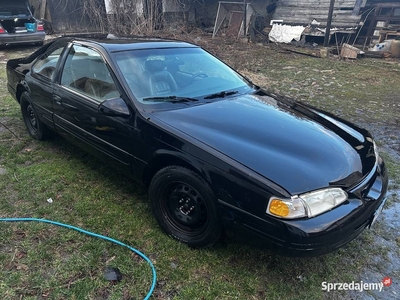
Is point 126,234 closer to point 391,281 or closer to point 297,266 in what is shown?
point 297,266

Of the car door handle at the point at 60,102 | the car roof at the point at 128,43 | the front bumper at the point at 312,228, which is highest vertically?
the car roof at the point at 128,43

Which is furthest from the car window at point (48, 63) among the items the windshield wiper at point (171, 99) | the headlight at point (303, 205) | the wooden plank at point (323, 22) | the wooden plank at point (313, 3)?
the wooden plank at point (313, 3)

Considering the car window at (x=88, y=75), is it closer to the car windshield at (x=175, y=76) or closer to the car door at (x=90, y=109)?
the car door at (x=90, y=109)

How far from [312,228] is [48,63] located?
11.4ft

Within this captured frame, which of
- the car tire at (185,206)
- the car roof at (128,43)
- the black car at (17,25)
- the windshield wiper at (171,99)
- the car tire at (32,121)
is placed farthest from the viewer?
the black car at (17,25)

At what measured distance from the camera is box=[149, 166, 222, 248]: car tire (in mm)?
2314

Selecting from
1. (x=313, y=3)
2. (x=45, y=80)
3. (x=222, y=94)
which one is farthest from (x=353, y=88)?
(x=313, y=3)

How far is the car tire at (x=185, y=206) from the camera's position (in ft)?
7.59

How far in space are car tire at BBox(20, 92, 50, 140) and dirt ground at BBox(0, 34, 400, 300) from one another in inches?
115

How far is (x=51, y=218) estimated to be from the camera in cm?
287

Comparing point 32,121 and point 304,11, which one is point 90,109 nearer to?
point 32,121

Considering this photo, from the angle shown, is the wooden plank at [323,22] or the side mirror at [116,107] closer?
the side mirror at [116,107]

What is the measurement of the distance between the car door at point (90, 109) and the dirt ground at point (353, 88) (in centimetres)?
217

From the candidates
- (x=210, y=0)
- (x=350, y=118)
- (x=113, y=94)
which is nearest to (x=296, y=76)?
(x=350, y=118)
